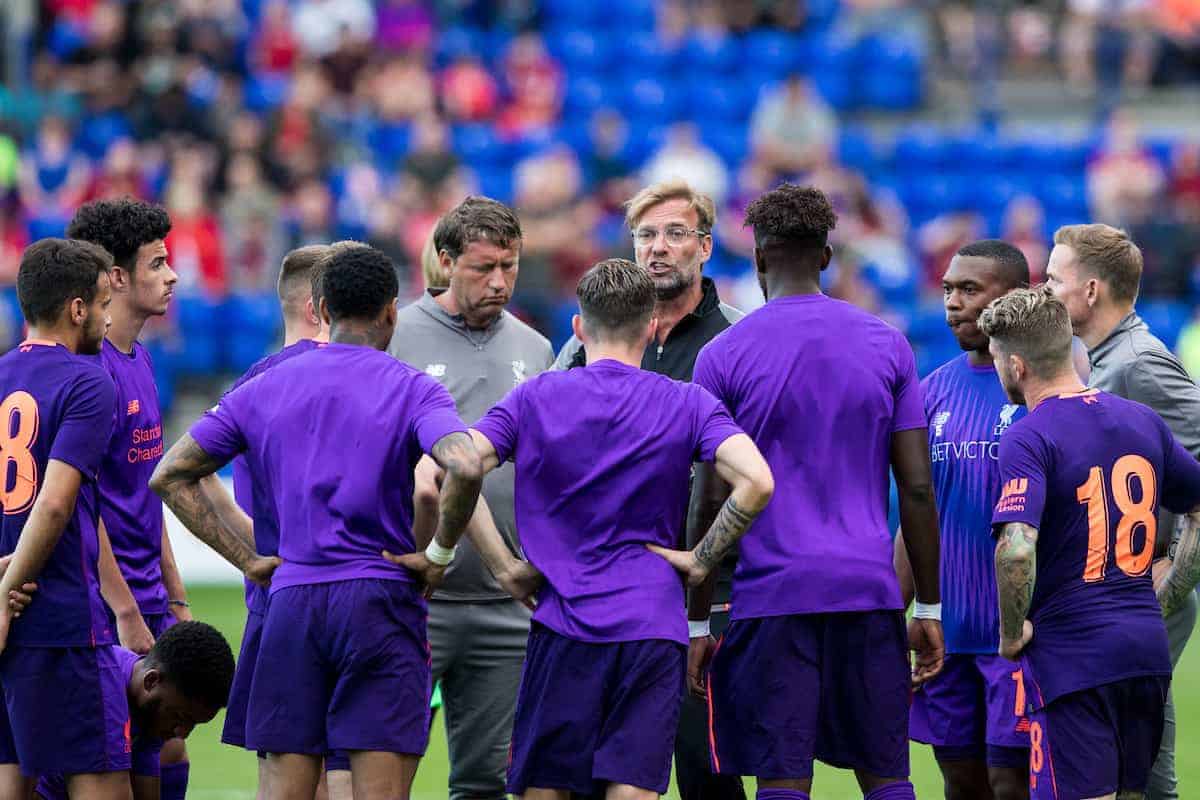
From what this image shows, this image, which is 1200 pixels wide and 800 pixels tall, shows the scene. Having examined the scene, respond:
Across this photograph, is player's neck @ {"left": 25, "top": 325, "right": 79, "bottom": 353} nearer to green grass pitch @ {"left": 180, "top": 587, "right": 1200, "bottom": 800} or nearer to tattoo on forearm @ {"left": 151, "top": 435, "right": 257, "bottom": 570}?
tattoo on forearm @ {"left": 151, "top": 435, "right": 257, "bottom": 570}

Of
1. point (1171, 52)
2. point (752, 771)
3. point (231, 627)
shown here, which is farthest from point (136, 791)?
point (1171, 52)

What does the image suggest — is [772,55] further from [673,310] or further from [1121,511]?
[1121,511]

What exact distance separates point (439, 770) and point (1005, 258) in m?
4.53

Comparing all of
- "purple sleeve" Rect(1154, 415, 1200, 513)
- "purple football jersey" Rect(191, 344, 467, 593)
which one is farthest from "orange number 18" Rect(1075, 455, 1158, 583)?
"purple football jersey" Rect(191, 344, 467, 593)

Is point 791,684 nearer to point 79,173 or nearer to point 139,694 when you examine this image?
point 139,694

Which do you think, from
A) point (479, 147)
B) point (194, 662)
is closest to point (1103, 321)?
point (194, 662)

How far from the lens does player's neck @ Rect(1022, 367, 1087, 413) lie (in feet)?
19.6

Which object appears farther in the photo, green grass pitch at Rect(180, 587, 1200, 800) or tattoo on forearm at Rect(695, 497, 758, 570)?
green grass pitch at Rect(180, 587, 1200, 800)

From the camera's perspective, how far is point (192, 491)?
6.03 metres

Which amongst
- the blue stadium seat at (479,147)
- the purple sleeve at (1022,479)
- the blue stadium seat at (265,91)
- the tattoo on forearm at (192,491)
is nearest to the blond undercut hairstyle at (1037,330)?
the purple sleeve at (1022,479)

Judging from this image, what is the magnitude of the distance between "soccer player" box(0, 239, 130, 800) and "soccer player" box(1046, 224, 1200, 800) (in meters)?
3.61

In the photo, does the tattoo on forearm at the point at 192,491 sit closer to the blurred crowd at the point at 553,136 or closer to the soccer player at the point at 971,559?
the soccer player at the point at 971,559

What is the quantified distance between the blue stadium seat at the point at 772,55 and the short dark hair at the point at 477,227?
571 inches

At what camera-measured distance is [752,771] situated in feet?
19.5
